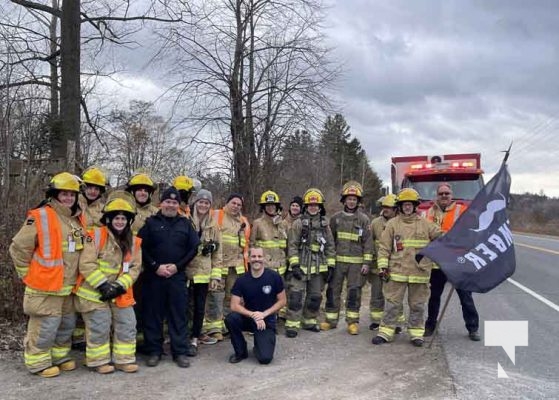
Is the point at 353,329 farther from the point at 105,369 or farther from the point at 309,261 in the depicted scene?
the point at 105,369

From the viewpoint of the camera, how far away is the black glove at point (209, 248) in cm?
634

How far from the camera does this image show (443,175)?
12.0 metres

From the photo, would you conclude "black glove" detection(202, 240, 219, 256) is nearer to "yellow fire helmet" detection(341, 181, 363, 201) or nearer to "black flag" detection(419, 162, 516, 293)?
"yellow fire helmet" detection(341, 181, 363, 201)

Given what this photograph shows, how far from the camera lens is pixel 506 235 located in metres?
6.49

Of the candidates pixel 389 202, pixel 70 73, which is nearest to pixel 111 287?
pixel 389 202

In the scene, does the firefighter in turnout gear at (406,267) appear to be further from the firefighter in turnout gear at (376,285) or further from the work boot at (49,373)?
the work boot at (49,373)

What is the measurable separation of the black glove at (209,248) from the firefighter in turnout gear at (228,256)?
33 cm

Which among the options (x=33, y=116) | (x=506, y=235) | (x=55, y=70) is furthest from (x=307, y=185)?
(x=506, y=235)

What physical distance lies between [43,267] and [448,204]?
5657mm

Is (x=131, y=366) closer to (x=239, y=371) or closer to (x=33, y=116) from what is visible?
(x=239, y=371)

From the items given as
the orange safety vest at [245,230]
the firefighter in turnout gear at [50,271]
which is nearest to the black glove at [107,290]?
the firefighter in turnout gear at [50,271]

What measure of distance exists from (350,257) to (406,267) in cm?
94

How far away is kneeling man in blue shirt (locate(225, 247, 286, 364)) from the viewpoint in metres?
5.91

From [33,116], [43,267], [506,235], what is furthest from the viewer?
[33,116]
